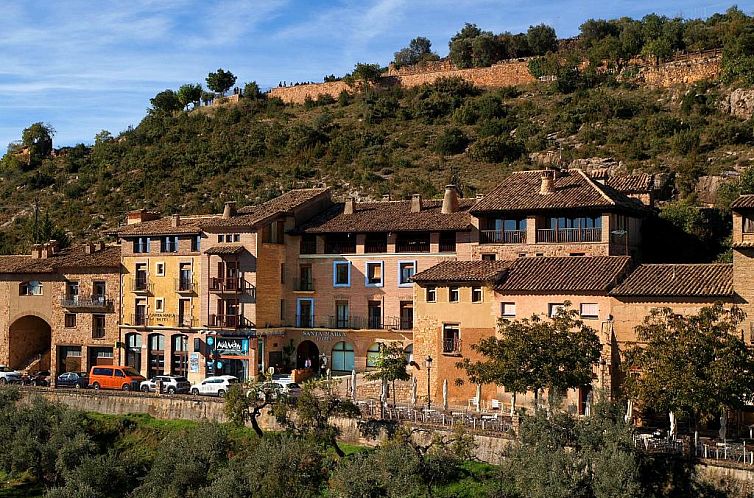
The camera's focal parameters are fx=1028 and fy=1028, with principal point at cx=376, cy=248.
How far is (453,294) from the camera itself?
5119 centimetres

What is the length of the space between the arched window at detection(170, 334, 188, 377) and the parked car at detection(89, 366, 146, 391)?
2.80 metres

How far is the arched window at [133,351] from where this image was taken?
64938 mm

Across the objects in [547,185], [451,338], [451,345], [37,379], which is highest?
[547,185]

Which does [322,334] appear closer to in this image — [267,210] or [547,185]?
[267,210]

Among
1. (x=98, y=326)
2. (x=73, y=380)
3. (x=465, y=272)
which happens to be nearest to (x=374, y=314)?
(x=465, y=272)

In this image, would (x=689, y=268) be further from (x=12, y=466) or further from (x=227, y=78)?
(x=227, y=78)

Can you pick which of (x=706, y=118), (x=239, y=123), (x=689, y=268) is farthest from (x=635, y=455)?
(x=239, y=123)

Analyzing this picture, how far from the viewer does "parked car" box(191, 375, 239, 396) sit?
182 ft

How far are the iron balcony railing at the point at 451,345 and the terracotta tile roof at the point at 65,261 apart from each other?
25420 mm

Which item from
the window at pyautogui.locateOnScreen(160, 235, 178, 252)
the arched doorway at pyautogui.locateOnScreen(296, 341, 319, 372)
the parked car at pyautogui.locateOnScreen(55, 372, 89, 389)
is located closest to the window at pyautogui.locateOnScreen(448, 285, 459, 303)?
the arched doorway at pyautogui.locateOnScreen(296, 341, 319, 372)

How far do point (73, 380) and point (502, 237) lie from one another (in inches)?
1068

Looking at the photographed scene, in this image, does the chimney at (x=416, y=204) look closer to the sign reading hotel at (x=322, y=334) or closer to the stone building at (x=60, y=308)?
the sign reading hotel at (x=322, y=334)

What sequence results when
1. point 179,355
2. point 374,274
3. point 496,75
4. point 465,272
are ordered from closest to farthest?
point 465,272, point 374,274, point 179,355, point 496,75

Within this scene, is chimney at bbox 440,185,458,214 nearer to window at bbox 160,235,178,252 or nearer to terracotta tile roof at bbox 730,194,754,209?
window at bbox 160,235,178,252
